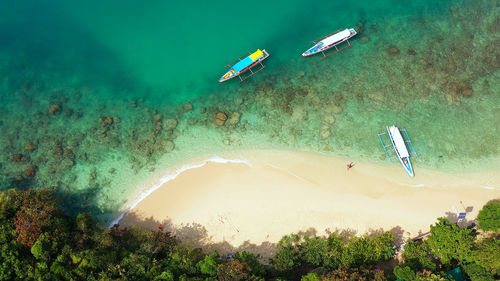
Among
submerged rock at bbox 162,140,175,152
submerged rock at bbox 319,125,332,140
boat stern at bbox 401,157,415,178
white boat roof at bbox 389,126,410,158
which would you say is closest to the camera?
boat stern at bbox 401,157,415,178

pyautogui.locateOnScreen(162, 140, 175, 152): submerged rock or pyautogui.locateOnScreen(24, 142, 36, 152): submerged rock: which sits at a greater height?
pyautogui.locateOnScreen(24, 142, 36, 152): submerged rock

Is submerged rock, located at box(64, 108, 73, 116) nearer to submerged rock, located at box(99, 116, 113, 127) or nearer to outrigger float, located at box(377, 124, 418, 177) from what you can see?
submerged rock, located at box(99, 116, 113, 127)

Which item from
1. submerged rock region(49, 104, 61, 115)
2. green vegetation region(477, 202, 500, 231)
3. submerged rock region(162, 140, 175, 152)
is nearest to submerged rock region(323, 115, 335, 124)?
green vegetation region(477, 202, 500, 231)

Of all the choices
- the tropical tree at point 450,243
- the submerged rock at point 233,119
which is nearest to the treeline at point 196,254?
the tropical tree at point 450,243

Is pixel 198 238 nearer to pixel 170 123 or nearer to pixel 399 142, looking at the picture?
pixel 170 123

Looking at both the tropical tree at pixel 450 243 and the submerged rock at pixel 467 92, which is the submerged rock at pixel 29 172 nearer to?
the tropical tree at pixel 450 243

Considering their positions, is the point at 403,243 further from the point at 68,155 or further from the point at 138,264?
the point at 68,155

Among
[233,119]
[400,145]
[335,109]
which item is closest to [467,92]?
[400,145]

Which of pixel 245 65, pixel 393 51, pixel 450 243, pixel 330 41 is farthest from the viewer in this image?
pixel 393 51
